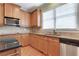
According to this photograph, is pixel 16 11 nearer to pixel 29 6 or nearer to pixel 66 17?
pixel 29 6

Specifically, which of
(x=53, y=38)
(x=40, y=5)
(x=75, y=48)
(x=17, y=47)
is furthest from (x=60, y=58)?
(x=40, y=5)

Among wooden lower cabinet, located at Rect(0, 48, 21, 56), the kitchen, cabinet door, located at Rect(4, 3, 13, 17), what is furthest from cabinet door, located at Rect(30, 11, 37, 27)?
wooden lower cabinet, located at Rect(0, 48, 21, 56)

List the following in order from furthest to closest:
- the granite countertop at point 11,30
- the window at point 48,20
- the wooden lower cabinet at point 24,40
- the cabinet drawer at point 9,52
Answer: the window at point 48,20 < the wooden lower cabinet at point 24,40 < the granite countertop at point 11,30 < the cabinet drawer at point 9,52

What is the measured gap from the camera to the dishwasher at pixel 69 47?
1.21 m

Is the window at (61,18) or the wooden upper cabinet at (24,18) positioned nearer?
the wooden upper cabinet at (24,18)

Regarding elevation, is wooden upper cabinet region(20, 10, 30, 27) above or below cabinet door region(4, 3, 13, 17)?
Result: below

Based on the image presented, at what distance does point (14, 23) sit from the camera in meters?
1.19

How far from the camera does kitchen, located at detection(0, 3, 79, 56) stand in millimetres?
1111

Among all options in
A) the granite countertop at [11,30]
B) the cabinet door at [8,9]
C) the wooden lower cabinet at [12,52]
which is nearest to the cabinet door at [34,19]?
the granite countertop at [11,30]

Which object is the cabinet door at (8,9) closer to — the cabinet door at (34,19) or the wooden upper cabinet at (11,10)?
the wooden upper cabinet at (11,10)

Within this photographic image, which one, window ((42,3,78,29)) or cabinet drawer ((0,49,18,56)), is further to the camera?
window ((42,3,78,29))

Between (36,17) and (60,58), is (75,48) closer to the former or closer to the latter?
(60,58)

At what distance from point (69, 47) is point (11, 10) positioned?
0.96 meters

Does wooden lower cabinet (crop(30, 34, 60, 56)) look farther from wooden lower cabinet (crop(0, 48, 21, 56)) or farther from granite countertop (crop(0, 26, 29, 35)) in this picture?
wooden lower cabinet (crop(0, 48, 21, 56))
